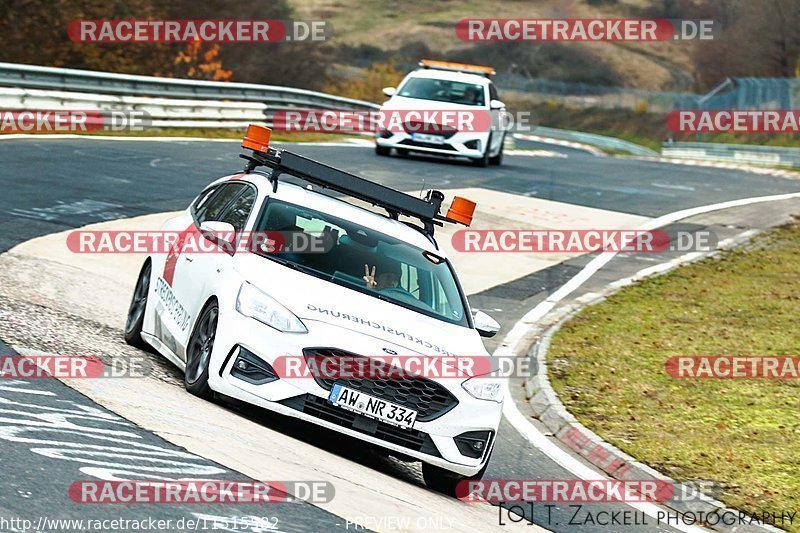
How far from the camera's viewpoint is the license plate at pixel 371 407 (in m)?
8.23

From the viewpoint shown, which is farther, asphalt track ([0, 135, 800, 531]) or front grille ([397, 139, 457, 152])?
front grille ([397, 139, 457, 152])

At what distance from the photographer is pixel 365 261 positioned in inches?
374

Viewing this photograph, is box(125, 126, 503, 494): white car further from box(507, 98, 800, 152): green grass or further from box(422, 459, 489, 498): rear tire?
box(507, 98, 800, 152): green grass

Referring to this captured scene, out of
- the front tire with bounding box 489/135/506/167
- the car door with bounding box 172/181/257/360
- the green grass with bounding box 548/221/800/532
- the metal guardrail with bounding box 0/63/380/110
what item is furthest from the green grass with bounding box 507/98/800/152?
the car door with bounding box 172/181/257/360

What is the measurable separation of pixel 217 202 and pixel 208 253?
3.11 feet

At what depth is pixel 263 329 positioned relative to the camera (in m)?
8.41

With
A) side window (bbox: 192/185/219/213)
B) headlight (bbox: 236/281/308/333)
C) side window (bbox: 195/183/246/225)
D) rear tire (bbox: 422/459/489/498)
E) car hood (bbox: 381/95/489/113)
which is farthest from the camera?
car hood (bbox: 381/95/489/113)

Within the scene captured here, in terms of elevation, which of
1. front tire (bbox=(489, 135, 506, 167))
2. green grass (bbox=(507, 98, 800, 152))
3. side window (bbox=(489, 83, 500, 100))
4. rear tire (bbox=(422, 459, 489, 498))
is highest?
side window (bbox=(489, 83, 500, 100))

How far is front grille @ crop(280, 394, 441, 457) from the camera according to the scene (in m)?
8.24

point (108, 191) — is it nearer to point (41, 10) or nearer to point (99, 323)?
point (99, 323)

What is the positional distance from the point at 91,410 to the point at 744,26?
84.9m

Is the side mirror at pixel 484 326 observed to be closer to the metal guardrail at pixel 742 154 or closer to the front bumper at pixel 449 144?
the front bumper at pixel 449 144

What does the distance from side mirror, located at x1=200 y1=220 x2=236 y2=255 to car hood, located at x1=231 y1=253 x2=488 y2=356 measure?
22cm

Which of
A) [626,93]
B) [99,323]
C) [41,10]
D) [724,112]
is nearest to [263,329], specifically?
[99,323]
